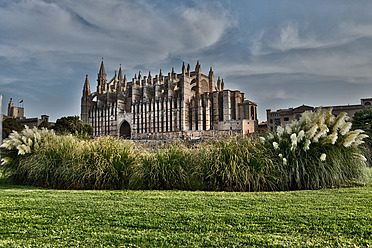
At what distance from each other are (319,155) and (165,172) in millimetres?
3610

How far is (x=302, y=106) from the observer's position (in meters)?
48.2

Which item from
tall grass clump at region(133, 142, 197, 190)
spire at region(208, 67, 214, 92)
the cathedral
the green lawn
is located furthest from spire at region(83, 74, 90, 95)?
the green lawn

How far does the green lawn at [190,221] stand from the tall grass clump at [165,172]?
4.28 ft

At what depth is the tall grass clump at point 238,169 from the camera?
5871 mm

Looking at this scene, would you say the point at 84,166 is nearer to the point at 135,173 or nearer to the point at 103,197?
the point at 135,173

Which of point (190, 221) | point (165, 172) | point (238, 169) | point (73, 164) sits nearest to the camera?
point (190, 221)

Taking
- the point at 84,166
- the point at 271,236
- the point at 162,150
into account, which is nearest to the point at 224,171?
the point at 162,150

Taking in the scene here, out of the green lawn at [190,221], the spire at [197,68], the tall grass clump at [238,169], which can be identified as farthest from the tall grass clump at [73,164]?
the spire at [197,68]

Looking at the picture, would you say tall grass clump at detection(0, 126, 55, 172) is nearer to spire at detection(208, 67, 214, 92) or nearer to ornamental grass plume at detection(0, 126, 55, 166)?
ornamental grass plume at detection(0, 126, 55, 166)

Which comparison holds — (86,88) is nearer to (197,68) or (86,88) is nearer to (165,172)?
(197,68)

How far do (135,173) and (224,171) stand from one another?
2091 mm

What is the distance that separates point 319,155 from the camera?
20.2 feet

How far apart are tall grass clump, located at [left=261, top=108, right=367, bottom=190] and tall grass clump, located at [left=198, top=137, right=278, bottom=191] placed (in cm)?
30

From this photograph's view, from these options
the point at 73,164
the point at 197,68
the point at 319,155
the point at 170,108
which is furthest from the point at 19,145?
the point at 197,68
